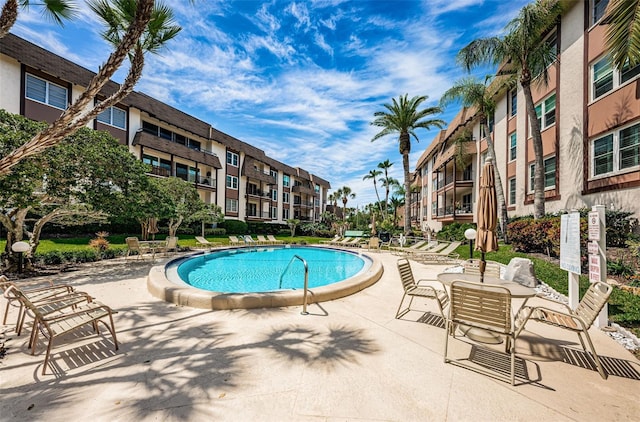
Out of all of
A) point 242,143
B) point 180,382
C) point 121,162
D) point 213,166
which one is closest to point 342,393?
point 180,382

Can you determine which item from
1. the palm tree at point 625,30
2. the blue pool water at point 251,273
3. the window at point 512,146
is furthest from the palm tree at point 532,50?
the blue pool water at point 251,273

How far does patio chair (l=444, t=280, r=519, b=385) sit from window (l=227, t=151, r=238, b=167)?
114 ft

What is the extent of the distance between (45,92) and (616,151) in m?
31.6

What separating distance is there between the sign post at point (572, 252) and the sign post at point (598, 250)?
0.78ft

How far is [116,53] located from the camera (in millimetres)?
4355

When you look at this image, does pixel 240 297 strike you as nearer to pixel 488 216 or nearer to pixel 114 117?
pixel 488 216

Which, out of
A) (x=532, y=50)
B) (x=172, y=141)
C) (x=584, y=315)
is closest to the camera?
(x=584, y=315)

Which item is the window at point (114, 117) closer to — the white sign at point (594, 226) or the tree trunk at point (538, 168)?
the white sign at point (594, 226)

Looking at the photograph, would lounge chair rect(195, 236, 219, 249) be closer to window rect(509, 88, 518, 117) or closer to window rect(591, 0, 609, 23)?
window rect(509, 88, 518, 117)

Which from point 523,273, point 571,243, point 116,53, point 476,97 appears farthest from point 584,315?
point 476,97

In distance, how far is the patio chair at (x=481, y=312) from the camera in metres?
3.54

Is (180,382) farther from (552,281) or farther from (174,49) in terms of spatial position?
(552,281)

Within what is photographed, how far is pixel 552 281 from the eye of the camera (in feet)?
25.7

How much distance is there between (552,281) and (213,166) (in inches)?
1231
